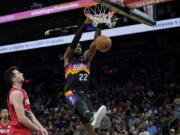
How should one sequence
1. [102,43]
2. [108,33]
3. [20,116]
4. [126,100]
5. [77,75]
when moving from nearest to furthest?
[20,116] < [102,43] < [77,75] < [108,33] < [126,100]

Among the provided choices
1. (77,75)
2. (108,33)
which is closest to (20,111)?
(77,75)

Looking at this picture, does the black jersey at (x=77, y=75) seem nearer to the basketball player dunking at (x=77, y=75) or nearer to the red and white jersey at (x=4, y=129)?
the basketball player dunking at (x=77, y=75)

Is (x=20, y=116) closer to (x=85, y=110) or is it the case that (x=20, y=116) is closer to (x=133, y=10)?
(x=85, y=110)

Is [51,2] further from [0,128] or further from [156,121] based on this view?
[0,128]

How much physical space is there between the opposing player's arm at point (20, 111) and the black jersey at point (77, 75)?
90.5 inches

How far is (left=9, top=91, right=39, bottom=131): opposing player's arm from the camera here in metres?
4.42

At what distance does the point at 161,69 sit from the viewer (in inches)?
655

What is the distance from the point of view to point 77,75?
265 inches

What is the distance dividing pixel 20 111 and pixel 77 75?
2.42 metres

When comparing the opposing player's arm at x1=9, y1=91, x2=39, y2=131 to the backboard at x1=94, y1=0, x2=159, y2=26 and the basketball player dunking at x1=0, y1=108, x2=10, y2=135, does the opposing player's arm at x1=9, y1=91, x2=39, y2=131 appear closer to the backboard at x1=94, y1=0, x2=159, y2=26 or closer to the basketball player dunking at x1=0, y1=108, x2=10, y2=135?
the backboard at x1=94, y1=0, x2=159, y2=26

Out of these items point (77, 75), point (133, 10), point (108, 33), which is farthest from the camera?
point (108, 33)

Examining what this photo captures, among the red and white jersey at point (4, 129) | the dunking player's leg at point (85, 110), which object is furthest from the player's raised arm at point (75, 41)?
the red and white jersey at point (4, 129)

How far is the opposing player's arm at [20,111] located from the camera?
4418mm

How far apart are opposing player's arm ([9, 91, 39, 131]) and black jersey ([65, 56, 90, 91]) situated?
2.30 m
